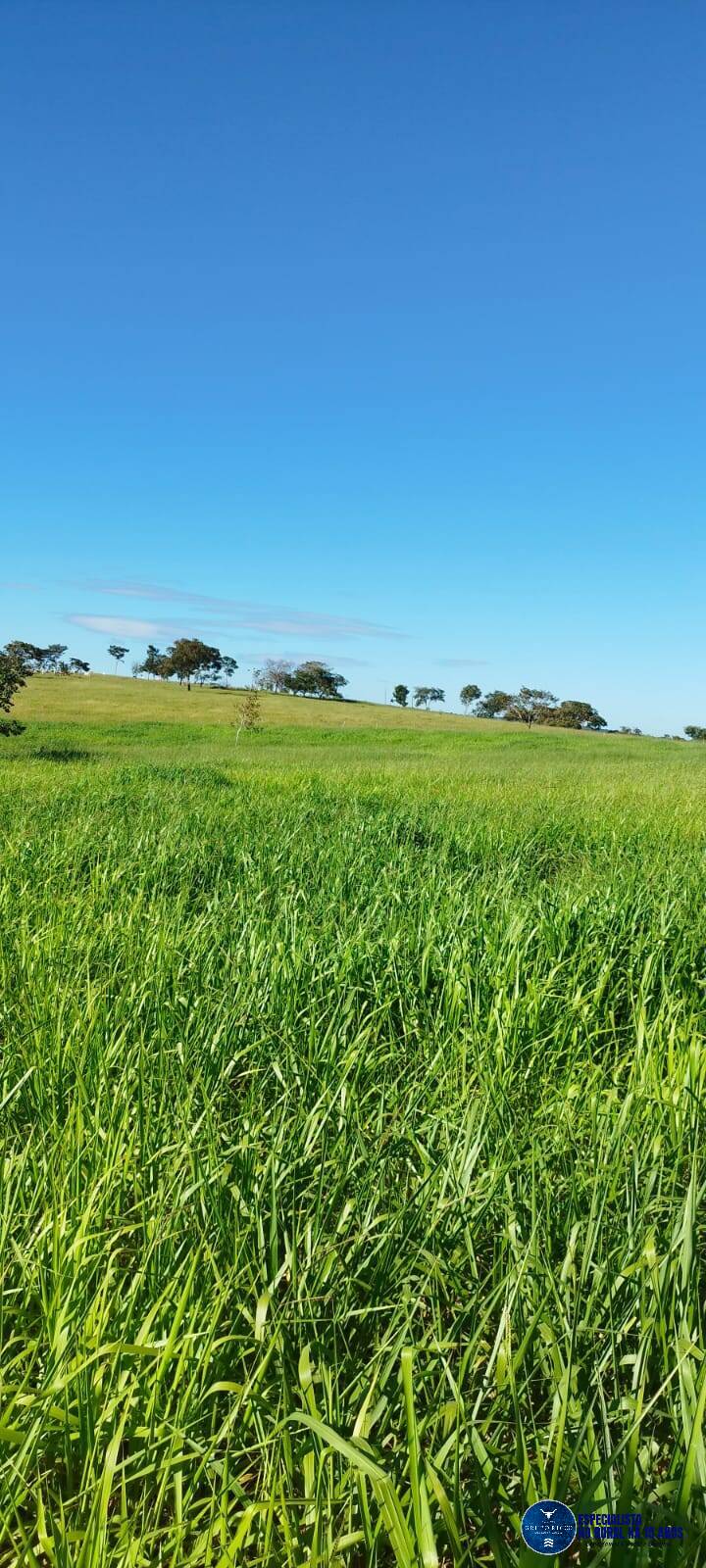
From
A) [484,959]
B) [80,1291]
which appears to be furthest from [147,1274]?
[484,959]

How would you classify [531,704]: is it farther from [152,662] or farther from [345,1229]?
[345,1229]

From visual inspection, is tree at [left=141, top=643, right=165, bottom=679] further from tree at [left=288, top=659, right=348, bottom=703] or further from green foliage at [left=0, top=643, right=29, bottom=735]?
green foliage at [left=0, top=643, right=29, bottom=735]

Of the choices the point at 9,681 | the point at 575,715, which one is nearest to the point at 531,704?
Result: the point at 575,715

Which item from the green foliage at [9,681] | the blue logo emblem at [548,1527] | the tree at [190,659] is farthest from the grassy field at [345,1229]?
the tree at [190,659]

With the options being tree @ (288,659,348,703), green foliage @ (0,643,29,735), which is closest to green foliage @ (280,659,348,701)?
tree @ (288,659,348,703)

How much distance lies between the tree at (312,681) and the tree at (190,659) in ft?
49.9

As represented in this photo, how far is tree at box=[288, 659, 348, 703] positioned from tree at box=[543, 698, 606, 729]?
30971 mm

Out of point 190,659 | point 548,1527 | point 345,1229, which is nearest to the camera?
point 548,1527

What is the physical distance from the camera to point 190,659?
105125 millimetres

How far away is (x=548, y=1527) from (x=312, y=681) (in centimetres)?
11884

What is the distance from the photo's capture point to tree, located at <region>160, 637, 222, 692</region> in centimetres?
10506

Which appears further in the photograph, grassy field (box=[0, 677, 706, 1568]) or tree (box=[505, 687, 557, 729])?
tree (box=[505, 687, 557, 729])

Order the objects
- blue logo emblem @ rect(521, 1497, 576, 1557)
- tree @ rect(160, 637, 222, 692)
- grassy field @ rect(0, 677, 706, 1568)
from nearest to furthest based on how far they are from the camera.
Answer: blue logo emblem @ rect(521, 1497, 576, 1557), grassy field @ rect(0, 677, 706, 1568), tree @ rect(160, 637, 222, 692)

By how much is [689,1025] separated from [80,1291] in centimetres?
253
